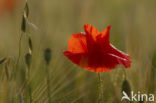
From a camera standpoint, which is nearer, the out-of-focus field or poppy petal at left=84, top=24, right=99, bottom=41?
poppy petal at left=84, top=24, right=99, bottom=41

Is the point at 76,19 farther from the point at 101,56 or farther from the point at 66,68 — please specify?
the point at 101,56

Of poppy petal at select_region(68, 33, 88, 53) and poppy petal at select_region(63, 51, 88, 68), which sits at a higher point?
poppy petal at select_region(68, 33, 88, 53)

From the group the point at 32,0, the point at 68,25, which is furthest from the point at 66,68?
the point at 32,0

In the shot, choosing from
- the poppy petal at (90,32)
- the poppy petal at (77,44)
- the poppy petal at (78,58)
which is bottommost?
the poppy petal at (78,58)

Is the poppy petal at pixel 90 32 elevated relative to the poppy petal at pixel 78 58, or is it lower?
elevated

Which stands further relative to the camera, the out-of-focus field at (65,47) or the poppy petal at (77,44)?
the out-of-focus field at (65,47)

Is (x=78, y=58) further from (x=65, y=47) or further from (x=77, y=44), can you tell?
(x=65, y=47)

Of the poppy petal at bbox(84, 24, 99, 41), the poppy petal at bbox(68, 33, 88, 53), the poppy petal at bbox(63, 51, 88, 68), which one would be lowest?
the poppy petal at bbox(63, 51, 88, 68)
